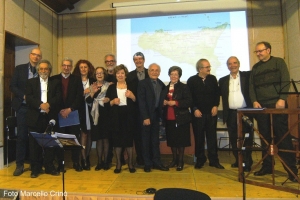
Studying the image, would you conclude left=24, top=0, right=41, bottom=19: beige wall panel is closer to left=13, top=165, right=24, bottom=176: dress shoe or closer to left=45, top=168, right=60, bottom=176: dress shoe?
left=13, top=165, right=24, bottom=176: dress shoe

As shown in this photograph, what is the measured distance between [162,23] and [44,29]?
2.47m

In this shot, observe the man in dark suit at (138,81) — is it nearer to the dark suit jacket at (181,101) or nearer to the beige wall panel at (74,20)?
the dark suit jacket at (181,101)

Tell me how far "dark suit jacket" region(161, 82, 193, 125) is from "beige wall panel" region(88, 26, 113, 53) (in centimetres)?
264

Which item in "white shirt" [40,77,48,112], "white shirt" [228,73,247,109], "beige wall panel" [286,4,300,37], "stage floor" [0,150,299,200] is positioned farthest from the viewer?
"beige wall panel" [286,4,300,37]

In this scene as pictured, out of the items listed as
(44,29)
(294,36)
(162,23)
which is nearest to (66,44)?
(44,29)

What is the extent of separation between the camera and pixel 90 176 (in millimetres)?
2900

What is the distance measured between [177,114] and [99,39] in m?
3.12

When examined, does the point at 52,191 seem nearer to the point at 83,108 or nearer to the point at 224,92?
the point at 83,108

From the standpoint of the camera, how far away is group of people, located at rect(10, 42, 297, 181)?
2.99 metres

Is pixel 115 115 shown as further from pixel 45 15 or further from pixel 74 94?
pixel 45 15

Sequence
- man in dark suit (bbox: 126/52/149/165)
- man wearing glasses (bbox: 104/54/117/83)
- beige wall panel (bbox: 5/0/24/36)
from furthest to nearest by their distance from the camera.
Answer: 1. beige wall panel (bbox: 5/0/24/36)
2. man wearing glasses (bbox: 104/54/117/83)
3. man in dark suit (bbox: 126/52/149/165)

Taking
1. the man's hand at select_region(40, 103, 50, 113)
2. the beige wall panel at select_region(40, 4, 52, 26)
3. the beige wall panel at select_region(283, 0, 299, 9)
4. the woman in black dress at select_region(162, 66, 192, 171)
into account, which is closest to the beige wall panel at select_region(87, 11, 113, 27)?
the beige wall panel at select_region(40, 4, 52, 26)

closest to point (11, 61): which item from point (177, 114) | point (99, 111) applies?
point (99, 111)

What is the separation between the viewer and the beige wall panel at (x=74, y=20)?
5379 millimetres
